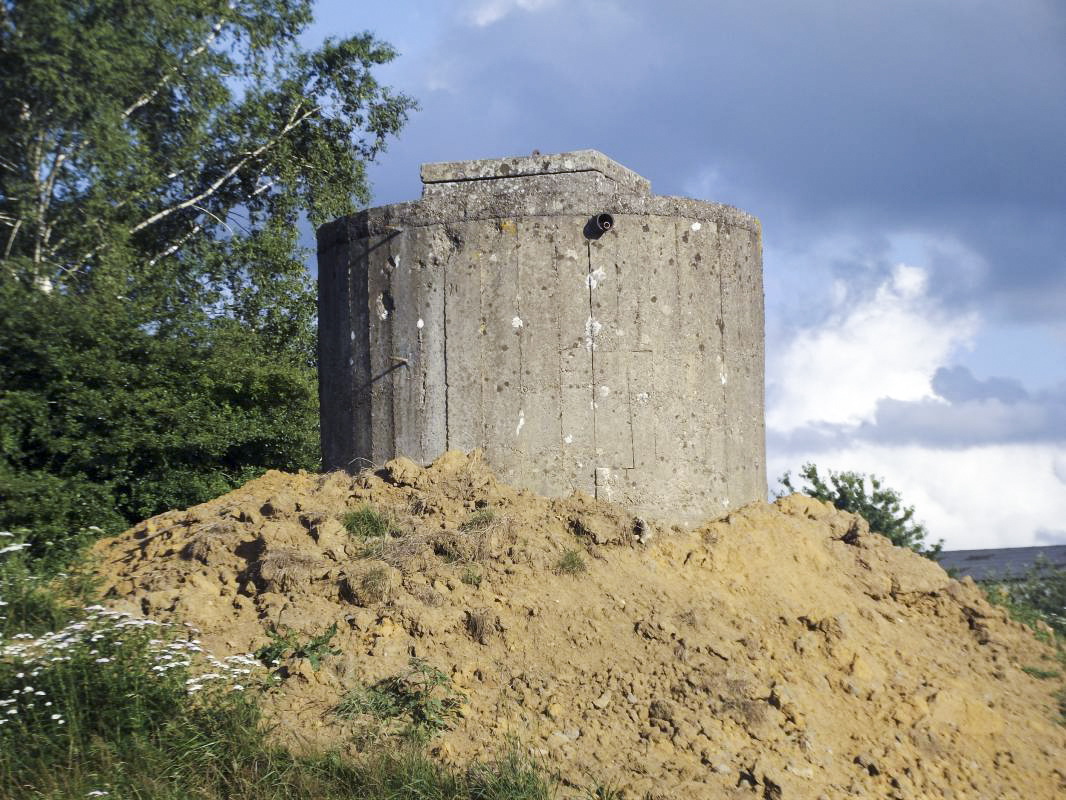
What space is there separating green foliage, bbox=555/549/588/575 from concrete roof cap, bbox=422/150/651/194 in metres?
3.04

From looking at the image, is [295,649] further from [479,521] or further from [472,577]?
[479,521]

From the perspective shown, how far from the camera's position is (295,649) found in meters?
6.22

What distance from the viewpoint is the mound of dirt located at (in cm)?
579

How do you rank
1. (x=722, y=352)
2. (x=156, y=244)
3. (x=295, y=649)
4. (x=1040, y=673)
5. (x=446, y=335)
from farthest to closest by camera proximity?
(x=156, y=244), (x=722, y=352), (x=446, y=335), (x=1040, y=673), (x=295, y=649)

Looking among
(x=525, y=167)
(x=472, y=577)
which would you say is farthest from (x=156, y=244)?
(x=472, y=577)

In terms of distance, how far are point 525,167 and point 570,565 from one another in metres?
3.33

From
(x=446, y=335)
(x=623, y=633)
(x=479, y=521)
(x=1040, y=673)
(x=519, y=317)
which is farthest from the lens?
(x=446, y=335)

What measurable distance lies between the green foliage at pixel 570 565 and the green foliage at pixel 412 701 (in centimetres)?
122

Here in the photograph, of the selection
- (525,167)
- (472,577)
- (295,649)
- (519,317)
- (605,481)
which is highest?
(525,167)

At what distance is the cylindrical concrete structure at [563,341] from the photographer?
796cm

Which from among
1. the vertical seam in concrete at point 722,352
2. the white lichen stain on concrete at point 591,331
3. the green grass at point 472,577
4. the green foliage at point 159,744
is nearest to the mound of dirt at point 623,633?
the green grass at point 472,577

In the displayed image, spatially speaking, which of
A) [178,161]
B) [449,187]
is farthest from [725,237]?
[178,161]

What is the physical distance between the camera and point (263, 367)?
1169cm

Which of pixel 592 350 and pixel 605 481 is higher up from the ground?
pixel 592 350
